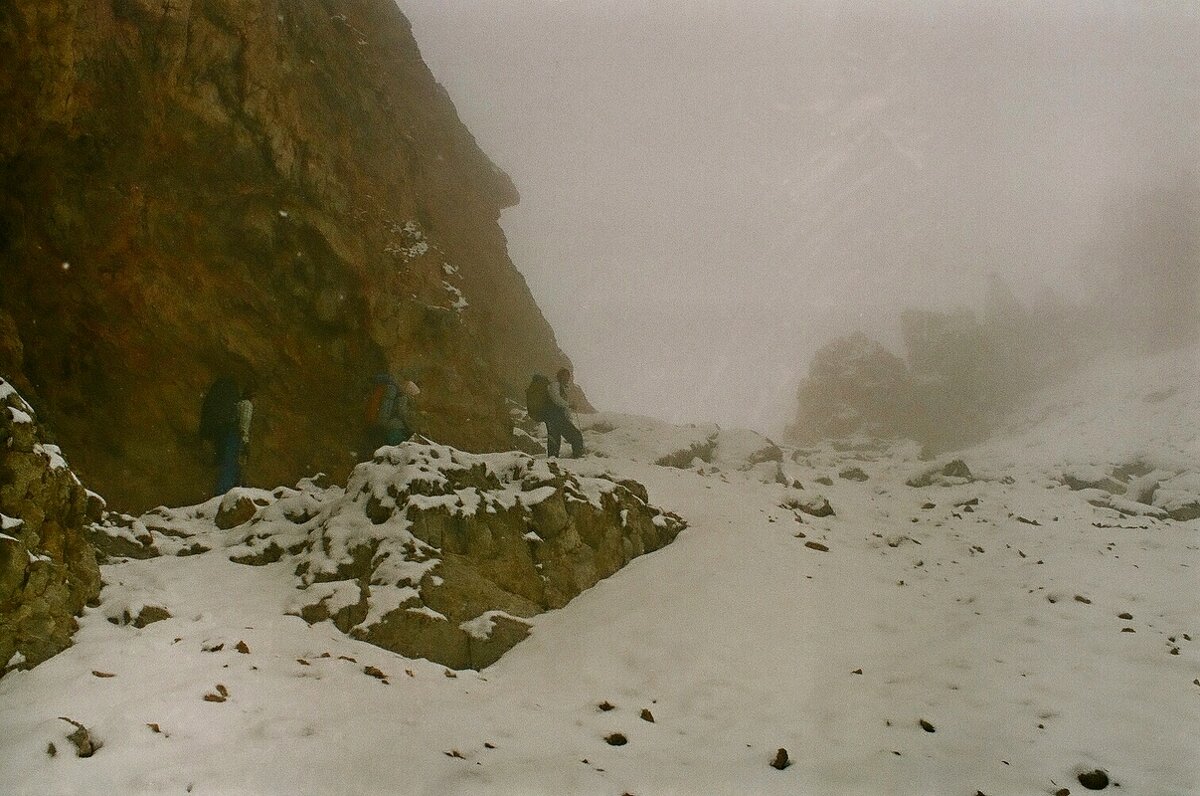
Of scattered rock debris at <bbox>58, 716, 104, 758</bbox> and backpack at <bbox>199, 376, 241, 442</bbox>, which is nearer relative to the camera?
scattered rock debris at <bbox>58, 716, 104, 758</bbox>

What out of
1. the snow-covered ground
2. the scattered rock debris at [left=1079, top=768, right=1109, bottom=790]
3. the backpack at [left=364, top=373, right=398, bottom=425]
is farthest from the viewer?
the backpack at [left=364, top=373, right=398, bottom=425]

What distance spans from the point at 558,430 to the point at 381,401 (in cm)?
611

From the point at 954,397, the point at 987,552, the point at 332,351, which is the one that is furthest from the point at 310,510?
the point at 954,397

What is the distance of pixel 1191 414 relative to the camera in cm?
3934

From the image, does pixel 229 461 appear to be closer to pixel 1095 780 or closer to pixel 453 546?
pixel 453 546

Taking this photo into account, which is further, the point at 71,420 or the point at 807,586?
the point at 71,420

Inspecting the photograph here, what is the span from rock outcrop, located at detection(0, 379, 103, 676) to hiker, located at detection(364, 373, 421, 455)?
7699 mm

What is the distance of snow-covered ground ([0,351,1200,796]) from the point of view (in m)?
4.88

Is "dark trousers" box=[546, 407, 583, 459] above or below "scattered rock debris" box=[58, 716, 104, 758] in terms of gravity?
below

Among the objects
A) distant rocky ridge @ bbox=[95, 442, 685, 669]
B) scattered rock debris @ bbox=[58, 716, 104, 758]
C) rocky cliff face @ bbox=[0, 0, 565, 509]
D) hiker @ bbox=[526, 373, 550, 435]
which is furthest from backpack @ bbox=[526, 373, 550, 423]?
scattered rock debris @ bbox=[58, 716, 104, 758]

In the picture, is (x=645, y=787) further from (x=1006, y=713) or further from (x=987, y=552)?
(x=987, y=552)

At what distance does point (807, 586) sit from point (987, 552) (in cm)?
527

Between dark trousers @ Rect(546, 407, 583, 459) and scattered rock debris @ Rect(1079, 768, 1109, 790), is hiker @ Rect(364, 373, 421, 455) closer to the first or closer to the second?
dark trousers @ Rect(546, 407, 583, 459)

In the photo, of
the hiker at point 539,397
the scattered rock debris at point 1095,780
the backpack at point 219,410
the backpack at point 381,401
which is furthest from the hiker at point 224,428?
the scattered rock debris at point 1095,780
